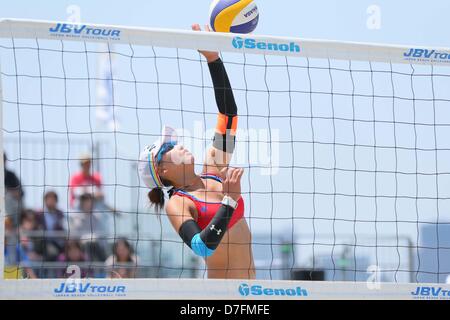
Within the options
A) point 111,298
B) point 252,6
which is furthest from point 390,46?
point 111,298

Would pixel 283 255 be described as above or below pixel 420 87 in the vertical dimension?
below

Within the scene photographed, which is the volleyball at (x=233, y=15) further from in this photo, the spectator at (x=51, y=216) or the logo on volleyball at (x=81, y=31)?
the spectator at (x=51, y=216)

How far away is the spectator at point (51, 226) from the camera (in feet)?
31.3

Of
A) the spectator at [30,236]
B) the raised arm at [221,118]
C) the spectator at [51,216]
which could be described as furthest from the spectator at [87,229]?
the raised arm at [221,118]

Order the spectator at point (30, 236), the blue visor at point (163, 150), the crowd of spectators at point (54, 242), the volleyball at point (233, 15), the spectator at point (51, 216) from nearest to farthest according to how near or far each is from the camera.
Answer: the blue visor at point (163, 150) → the volleyball at point (233, 15) → the crowd of spectators at point (54, 242) → the spectator at point (30, 236) → the spectator at point (51, 216)

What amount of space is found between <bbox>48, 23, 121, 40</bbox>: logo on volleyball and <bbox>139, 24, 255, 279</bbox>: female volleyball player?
665 mm

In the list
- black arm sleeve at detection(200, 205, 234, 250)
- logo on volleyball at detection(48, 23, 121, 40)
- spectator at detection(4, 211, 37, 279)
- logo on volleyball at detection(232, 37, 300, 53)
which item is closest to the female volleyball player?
black arm sleeve at detection(200, 205, 234, 250)

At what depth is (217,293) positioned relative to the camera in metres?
5.71

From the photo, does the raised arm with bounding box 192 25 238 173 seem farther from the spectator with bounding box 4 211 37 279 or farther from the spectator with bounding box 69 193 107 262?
the spectator with bounding box 69 193 107 262

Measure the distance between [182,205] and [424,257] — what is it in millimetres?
5674

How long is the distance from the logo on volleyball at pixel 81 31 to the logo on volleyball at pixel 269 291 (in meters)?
1.70
